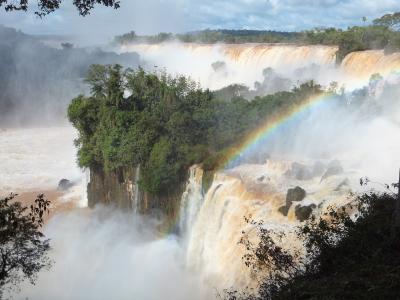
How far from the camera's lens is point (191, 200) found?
2505 cm

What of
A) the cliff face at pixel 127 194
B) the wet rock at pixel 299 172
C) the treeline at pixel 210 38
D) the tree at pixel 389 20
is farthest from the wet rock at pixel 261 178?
the treeline at pixel 210 38

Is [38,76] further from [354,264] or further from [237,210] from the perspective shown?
[354,264]

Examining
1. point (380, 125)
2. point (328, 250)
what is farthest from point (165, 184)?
point (328, 250)

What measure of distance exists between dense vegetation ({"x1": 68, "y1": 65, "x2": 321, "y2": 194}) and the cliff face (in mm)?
485

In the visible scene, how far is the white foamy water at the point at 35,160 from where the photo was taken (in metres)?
39.5

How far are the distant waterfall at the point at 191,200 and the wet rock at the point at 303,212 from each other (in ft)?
21.8

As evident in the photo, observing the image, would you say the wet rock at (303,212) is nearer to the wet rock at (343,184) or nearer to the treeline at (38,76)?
the wet rock at (343,184)

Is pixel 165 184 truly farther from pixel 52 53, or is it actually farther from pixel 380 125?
pixel 52 53

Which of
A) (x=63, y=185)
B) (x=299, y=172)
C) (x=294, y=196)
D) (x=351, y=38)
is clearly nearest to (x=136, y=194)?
(x=299, y=172)

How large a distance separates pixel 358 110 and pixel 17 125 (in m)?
49.1

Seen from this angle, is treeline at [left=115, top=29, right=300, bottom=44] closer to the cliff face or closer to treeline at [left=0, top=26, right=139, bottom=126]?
treeline at [left=0, top=26, right=139, bottom=126]

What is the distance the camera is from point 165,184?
26844 millimetres

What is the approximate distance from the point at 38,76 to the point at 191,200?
63397 mm

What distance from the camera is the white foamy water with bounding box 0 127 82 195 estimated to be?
3947 centimetres
